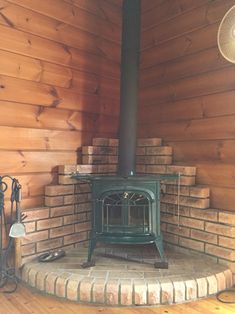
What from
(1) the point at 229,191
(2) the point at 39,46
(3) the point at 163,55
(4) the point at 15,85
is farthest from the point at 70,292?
(3) the point at 163,55

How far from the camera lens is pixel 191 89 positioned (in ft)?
8.30

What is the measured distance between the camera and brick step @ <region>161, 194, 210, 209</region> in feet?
7.55

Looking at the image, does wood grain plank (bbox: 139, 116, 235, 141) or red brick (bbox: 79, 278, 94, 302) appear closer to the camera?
red brick (bbox: 79, 278, 94, 302)

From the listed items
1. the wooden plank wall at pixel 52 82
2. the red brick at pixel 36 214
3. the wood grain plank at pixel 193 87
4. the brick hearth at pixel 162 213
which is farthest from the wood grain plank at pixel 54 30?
the red brick at pixel 36 214

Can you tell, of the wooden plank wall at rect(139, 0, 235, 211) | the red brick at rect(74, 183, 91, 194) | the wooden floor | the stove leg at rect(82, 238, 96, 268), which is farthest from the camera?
the red brick at rect(74, 183, 91, 194)

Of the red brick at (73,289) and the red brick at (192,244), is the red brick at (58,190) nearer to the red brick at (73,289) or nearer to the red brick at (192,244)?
the red brick at (73,289)

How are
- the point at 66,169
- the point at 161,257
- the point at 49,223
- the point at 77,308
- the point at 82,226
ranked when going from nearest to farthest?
the point at 77,308 < the point at 161,257 < the point at 49,223 < the point at 66,169 < the point at 82,226

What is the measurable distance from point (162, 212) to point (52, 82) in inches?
55.2

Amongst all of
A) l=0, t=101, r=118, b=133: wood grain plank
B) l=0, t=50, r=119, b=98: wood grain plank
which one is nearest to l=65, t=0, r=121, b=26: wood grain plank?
l=0, t=50, r=119, b=98: wood grain plank

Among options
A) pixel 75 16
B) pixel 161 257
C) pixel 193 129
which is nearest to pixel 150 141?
pixel 193 129

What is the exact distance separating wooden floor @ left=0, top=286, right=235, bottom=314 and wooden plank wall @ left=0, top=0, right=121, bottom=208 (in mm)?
706

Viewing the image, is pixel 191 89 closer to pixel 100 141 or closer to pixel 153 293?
pixel 100 141

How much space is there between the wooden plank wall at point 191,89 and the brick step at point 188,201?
92 mm

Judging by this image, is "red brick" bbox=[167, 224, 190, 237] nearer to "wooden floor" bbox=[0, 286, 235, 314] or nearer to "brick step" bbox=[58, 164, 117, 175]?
"wooden floor" bbox=[0, 286, 235, 314]
